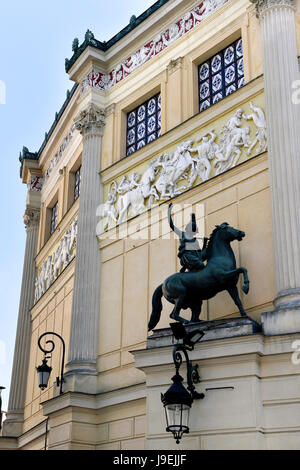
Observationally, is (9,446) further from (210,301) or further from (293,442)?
(293,442)

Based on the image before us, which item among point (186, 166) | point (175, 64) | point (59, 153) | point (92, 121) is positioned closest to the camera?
point (186, 166)

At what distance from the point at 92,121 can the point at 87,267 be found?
495cm

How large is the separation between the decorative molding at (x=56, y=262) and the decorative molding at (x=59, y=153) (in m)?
3.77

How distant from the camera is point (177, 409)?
12.0 m

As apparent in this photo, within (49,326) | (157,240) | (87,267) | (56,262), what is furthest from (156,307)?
(56,262)

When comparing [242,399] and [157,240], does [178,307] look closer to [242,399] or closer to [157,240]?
[242,399]

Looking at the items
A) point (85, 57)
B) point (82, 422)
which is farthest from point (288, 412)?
point (85, 57)

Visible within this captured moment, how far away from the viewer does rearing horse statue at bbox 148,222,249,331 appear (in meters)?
13.9

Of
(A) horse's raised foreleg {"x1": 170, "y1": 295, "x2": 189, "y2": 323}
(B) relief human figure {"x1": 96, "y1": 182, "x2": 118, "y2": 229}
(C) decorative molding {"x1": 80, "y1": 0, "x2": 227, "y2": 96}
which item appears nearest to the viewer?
(A) horse's raised foreleg {"x1": 170, "y1": 295, "x2": 189, "y2": 323}

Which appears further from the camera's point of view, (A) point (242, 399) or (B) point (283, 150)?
(B) point (283, 150)

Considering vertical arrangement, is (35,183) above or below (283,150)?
above

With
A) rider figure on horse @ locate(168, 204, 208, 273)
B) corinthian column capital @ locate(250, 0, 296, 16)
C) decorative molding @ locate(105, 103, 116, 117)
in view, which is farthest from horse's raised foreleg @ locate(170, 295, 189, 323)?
decorative molding @ locate(105, 103, 116, 117)

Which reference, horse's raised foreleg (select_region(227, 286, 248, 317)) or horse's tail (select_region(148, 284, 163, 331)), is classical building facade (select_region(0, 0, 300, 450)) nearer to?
horse's raised foreleg (select_region(227, 286, 248, 317))

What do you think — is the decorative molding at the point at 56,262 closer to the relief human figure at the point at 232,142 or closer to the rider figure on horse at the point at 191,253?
the relief human figure at the point at 232,142
